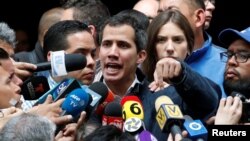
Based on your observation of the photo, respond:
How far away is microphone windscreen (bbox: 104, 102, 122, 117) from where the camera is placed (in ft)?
17.9

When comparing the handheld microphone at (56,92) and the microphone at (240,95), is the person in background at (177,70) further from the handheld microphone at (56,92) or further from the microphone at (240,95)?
the handheld microphone at (56,92)

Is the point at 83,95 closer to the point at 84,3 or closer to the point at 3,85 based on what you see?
the point at 3,85

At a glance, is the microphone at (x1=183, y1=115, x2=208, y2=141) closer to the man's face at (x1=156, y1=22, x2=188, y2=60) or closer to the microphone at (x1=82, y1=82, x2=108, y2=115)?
the microphone at (x1=82, y1=82, x2=108, y2=115)

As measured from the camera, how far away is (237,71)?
6.19 m

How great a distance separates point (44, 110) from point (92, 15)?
7.71 feet

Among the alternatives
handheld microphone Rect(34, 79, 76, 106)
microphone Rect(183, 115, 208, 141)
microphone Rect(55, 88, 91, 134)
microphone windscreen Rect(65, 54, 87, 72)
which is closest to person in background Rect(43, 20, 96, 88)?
microphone windscreen Rect(65, 54, 87, 72)

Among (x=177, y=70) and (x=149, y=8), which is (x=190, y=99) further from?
(x=149, y=8)

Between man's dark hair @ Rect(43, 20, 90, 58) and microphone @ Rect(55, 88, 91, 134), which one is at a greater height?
microphone @ Rect(55, 88, 91, 134)

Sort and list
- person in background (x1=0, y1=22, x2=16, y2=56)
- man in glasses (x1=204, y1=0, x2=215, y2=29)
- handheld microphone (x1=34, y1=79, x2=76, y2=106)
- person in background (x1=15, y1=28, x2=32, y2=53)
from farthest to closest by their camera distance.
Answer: person in background (x1=15, y1=28, x2=32, y2=53), man in glasses (x1=204, y1=0, x2=215, y2=29), person in background (x1=0, y1=22, x2=16, y2=56), handheld microphone (x1=34, y1=79, x2=76, y2=106)

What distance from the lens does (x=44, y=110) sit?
5.24m

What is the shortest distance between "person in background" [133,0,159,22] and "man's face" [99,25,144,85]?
1.22 metres

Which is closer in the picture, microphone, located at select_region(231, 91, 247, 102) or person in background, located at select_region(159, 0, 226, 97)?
microphone, located at select_region(231, 91, 247, 102)

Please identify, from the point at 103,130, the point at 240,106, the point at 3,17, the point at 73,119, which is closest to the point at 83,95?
the point at 73,119

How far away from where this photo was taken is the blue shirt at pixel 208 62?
6766 mm
